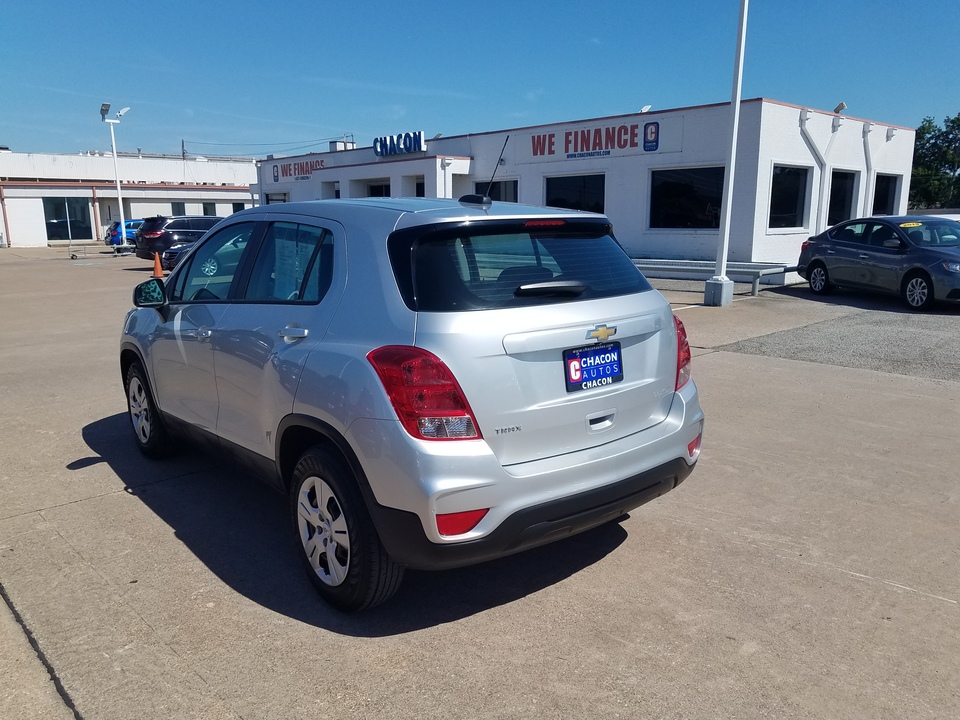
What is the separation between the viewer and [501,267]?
337cm

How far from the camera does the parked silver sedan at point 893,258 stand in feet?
40.7

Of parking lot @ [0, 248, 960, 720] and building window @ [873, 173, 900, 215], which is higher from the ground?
building window @ [873, 173, 900, 215]

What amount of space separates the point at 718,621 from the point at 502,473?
1.24 meters

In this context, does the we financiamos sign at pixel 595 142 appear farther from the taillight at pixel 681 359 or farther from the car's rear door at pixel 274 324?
the car's rear door at pixel 274 324

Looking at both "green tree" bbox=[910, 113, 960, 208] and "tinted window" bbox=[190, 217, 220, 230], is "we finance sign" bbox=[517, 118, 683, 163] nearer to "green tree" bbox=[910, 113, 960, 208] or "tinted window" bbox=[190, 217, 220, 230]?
"tinted window" bbox=[190, 217, 220, 230]

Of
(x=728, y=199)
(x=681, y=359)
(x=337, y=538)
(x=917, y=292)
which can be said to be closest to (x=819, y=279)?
(x=917, y=292)

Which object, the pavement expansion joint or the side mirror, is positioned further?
the side mirror

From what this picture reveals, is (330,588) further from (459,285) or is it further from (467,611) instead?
(459,285)

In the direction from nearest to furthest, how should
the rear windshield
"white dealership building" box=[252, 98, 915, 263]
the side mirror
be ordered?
the rear windshield < the side mirror < "white dealership building" box=[252, 98, 915, 263]

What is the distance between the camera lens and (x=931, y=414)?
664 cm

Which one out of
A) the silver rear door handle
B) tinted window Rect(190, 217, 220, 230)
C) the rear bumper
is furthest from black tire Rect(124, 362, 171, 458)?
tinted window Rect(190, 217, 220, 230)

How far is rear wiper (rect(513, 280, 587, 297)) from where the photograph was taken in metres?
3.27

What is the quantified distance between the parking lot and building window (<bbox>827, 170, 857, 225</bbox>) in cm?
1711

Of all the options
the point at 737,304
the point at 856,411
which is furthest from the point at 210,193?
the point at 856,411
